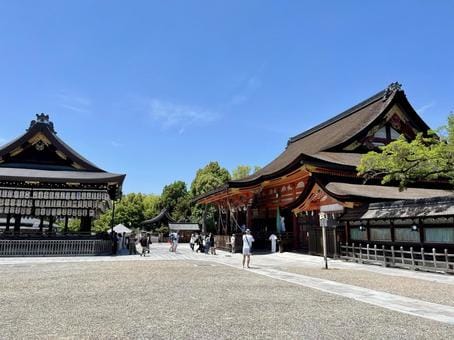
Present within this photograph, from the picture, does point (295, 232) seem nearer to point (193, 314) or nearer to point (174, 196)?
point (193, 314)

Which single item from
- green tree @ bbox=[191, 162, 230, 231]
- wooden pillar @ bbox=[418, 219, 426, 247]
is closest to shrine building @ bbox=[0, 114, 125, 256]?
wooden pillar @ bbox=[418, 219, 426, 247]

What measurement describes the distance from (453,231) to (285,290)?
24.0 feet

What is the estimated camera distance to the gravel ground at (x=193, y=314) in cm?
529

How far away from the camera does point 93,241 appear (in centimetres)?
2222

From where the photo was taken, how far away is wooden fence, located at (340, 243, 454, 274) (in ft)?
42.1

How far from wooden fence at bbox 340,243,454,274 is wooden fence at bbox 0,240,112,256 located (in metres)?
15.0

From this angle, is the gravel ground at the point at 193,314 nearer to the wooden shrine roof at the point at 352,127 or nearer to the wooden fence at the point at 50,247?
the wooden fence at the point at 50,247

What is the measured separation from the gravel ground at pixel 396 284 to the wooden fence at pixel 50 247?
14057 mm

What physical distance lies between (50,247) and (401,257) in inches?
766

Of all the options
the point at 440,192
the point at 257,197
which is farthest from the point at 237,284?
the point at 257,197

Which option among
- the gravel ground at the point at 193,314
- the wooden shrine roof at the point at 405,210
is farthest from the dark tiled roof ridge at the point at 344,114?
the gravel ground at the point at 193,314

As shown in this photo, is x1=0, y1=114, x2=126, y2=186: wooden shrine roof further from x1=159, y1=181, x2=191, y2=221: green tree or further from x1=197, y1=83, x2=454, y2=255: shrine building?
x1=159, y1=181, x2=191, y2=221: green tree

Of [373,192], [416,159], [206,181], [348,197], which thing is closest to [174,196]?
[206,181]

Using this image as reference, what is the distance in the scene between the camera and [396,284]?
10.4 meters
